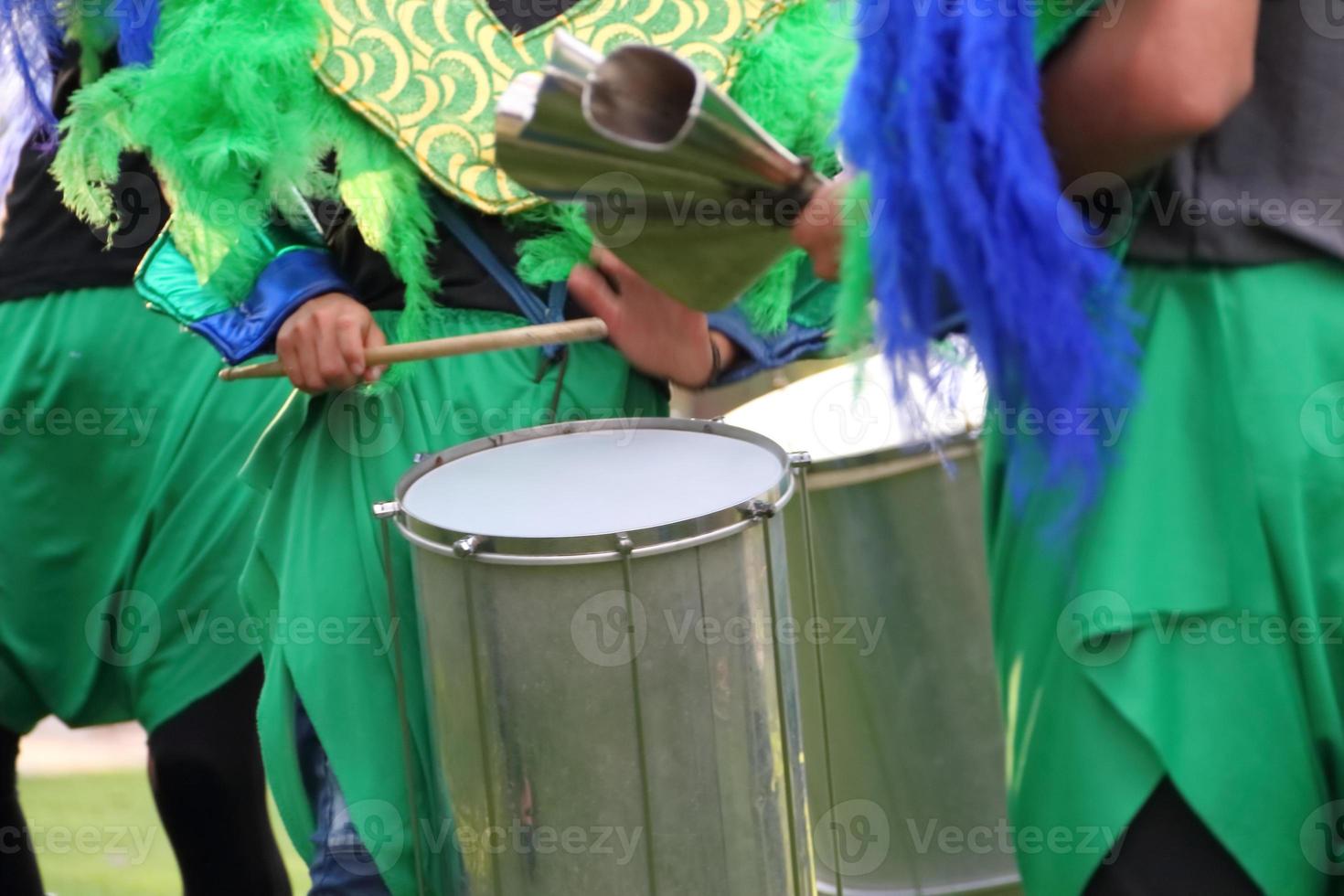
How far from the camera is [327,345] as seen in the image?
1778mm

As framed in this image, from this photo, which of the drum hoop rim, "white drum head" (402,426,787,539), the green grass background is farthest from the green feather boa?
the green grass background

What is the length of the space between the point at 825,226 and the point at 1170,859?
0.57 meters

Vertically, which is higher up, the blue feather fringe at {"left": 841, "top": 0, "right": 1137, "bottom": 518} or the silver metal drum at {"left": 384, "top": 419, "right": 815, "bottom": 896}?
the blue feather fringe at {"left": 841, "top": 0, "right": 1137, "bottom": 518}

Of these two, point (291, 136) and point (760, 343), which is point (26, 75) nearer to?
point (291, 136)

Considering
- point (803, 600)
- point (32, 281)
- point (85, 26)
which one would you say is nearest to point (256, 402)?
point (32, 281)

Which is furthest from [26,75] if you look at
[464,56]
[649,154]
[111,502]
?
[649,154]

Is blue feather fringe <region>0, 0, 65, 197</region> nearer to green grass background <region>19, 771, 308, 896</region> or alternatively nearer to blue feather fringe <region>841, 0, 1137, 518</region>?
green grass background <region>19, 771, 308, 896</region>

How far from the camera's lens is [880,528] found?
2295 mm

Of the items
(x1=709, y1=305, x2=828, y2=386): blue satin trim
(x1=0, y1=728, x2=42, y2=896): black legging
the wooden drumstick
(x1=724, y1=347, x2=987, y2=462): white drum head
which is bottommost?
(x1=0, y1=728, x2=42, y2=896): black legging

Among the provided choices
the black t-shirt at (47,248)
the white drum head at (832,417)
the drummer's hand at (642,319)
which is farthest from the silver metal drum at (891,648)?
the black t-shirt at (47,248)

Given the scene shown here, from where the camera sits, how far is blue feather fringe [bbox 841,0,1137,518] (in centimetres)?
115

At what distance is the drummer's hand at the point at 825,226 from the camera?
50.6 inches

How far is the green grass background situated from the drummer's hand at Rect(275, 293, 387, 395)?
1.35m

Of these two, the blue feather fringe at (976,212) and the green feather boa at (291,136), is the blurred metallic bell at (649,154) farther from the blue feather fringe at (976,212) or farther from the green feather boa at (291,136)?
the green feather boa at (291,136)
